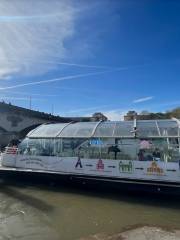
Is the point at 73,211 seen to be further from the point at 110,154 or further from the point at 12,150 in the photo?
the point at 12,150

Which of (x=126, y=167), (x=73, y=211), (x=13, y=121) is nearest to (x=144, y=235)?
(x=73, y=211)

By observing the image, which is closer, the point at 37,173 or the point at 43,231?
the point at 43,231

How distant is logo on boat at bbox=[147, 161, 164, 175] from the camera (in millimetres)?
13070

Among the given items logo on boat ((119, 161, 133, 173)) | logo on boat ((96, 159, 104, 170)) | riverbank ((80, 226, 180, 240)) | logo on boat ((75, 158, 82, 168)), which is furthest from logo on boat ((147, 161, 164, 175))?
riverbank ((80, 226, 180, 240))

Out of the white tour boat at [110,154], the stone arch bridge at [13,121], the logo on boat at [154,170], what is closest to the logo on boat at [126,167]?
the white tour boat at [110,154]

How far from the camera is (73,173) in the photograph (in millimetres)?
14820

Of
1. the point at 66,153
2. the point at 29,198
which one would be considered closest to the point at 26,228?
the point at 29,198

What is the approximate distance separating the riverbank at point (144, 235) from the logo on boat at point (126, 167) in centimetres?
461

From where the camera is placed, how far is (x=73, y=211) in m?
11.9

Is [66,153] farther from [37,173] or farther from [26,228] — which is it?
[26,228]

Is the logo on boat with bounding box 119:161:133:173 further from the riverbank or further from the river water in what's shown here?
the riverbank

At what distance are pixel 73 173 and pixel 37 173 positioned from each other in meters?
1.99

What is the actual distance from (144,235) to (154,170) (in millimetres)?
4924

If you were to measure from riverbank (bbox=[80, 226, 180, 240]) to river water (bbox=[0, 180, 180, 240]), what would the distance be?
81cm
